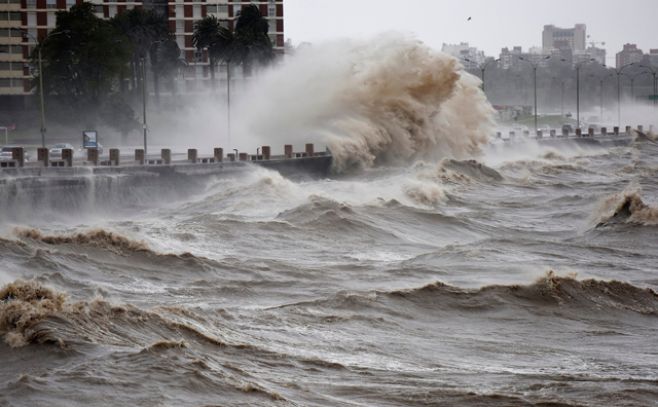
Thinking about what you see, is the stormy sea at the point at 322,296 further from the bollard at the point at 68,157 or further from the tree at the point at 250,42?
the tree at the point at 250,42

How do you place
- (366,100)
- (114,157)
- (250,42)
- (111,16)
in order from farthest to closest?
(111,16)
(250,42)
(366,100)
(114,157)

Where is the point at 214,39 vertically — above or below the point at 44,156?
above

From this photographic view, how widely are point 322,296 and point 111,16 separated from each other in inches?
2939

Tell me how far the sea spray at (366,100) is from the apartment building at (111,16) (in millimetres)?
30204

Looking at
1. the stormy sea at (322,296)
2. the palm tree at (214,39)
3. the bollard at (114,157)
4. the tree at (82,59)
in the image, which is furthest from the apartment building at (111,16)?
the stormy sea at (322,296)

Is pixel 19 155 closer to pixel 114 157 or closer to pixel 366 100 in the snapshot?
pixel 114 157

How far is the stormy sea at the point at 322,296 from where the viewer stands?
12914 millimetres

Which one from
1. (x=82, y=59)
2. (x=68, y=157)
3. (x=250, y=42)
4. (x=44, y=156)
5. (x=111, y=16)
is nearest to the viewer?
(x=44, y=156)

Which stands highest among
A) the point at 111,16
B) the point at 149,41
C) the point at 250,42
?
the point at 111,16

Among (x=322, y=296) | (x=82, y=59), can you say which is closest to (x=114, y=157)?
(x=322, y=296)

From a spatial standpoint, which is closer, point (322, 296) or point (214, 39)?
point (322, 296)

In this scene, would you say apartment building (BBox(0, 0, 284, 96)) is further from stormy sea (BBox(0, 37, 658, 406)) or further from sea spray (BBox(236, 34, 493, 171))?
stormy sea (BBox(0, 37, 658, 406))

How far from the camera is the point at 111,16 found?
297 feet

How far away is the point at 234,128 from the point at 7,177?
28931mm
